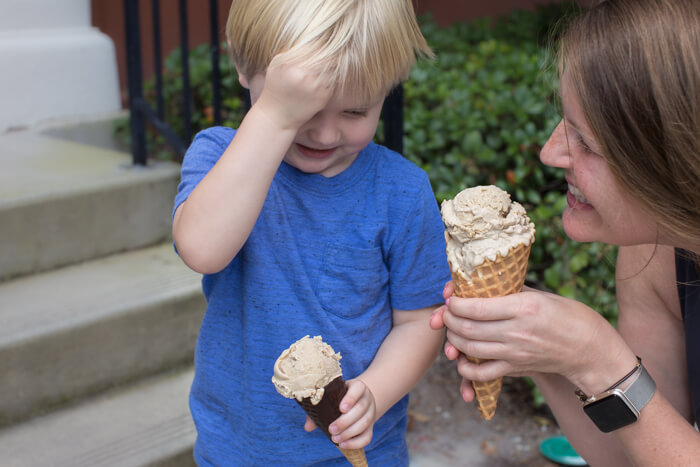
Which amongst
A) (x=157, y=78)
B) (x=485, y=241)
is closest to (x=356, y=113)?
(x=485, y=241)

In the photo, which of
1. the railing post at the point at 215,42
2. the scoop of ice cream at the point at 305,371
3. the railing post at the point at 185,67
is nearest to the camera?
the scoop of ice cream at the point at 305,371

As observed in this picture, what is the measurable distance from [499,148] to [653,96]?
240 centimetres

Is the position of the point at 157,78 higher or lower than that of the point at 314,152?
lower

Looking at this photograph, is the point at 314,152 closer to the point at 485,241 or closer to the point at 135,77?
the point at 485,241

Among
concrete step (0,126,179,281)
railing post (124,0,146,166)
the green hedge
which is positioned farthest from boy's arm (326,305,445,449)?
railing post (124,0,146,166)

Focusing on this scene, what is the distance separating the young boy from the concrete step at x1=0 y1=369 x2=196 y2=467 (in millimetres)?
820

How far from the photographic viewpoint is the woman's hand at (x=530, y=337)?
1407 millimetres

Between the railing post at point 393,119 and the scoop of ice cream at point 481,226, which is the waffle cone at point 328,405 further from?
the railing post at point 393,119

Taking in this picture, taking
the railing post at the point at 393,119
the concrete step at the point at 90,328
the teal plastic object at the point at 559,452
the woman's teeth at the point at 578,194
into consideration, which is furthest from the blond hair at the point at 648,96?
the concrete step at the point at 90,328

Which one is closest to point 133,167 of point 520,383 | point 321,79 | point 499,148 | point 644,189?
point 499,148

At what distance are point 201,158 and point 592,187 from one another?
2.70 feet

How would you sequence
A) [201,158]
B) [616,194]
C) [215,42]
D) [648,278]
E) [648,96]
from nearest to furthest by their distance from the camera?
[648,96] < [616,194] < [201,158] < [648,278] < [215,42]

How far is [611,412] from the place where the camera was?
4.98 ft

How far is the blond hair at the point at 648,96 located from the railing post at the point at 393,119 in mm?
1322
